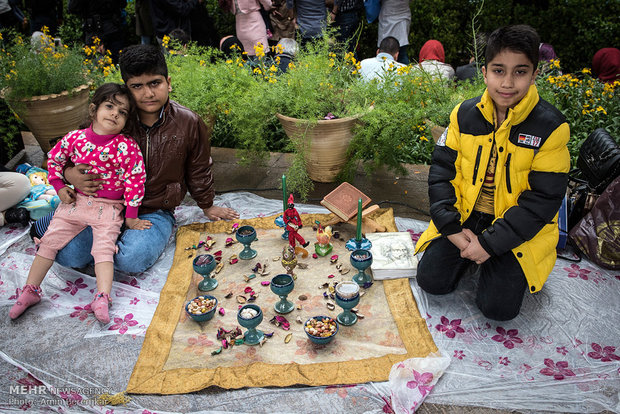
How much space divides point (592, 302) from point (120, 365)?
2.45m

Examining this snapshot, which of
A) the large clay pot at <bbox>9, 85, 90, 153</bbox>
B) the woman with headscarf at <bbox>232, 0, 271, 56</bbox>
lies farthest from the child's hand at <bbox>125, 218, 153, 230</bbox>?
the woman with headscarf at <bbox>232, 0, 271, 56</bbox>

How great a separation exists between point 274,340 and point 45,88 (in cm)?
310

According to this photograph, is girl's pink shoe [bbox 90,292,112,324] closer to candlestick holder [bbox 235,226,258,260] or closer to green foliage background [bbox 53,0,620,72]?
candlestick holder [bbox 235,226,258,260]

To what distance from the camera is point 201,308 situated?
2.43 meters

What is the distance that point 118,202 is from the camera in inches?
114

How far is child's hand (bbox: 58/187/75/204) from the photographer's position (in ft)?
9.15

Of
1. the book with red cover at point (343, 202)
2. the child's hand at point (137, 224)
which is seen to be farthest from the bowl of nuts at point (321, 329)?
the child's hand at point (137, 224)

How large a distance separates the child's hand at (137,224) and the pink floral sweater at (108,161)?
0.03m

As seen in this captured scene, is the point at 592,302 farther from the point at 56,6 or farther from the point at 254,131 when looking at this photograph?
the point at 56,6

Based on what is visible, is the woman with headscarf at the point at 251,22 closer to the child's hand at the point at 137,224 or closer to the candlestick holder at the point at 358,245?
the child's hand at the point at 137,224

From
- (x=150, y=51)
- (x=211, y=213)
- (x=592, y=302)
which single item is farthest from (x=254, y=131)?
(x=592, y=302)

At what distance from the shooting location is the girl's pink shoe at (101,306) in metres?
2.44

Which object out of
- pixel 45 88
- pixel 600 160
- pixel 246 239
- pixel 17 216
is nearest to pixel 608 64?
pixel 600 160

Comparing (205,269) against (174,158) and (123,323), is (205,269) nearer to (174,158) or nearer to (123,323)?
(123,323)
